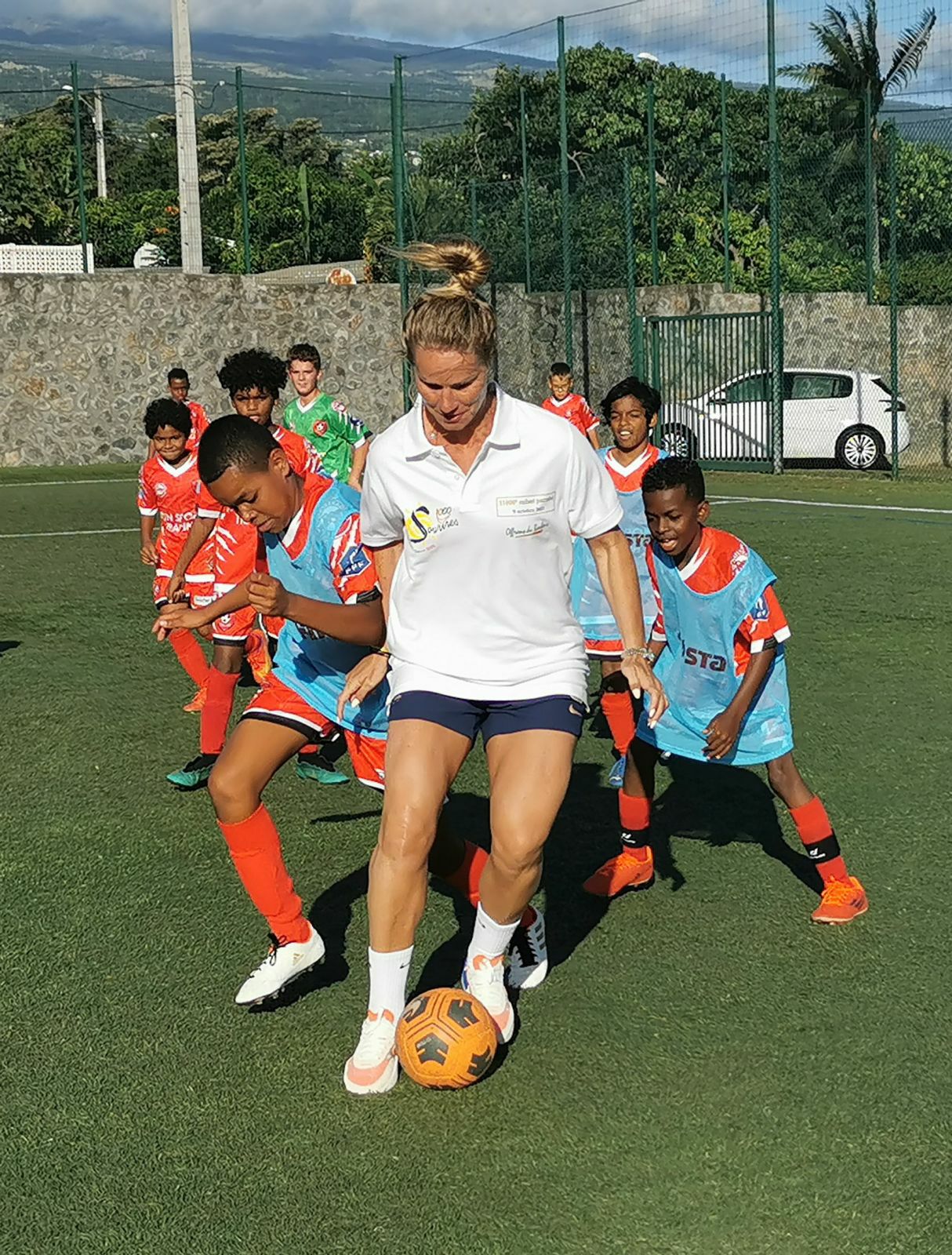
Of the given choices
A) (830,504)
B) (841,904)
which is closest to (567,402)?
(830,504)

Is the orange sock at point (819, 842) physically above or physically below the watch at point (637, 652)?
below

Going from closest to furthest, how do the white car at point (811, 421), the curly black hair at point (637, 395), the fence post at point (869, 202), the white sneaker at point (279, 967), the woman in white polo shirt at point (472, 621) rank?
the woman in white polo shirt at point (472, 621), the white sneaker at point (279, 967), the curly black hair at point (637, 395), the white car at point (811, 421), the fence post at point (869, 202)

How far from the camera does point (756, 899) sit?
559 cm

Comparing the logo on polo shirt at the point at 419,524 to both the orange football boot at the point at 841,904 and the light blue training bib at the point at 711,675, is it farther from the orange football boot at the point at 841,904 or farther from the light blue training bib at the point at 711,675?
the orange football boot at the point at 841,904

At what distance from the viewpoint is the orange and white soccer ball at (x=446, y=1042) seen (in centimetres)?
410

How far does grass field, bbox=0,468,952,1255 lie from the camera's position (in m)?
3.56

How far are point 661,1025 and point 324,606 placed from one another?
4.89 ft

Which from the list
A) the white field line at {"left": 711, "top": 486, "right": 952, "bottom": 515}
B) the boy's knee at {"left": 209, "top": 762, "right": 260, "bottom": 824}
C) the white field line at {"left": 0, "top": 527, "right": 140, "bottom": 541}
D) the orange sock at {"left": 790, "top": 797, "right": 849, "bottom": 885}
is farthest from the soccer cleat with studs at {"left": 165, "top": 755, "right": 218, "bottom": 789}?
the white field line at {"left": 711, "top": 486, "right": 952, "bottom": 515}

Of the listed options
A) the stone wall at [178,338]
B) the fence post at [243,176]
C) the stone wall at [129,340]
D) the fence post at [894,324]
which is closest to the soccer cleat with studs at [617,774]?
the fence post at [894,324]

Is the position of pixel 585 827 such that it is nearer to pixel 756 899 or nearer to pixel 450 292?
pixel 756 899

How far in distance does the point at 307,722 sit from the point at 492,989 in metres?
1.04

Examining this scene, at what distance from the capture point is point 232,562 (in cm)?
798

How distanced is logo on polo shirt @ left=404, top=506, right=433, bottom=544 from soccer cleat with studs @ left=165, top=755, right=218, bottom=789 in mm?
3116

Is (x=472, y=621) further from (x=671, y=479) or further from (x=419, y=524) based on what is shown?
(x=671, y=479)
